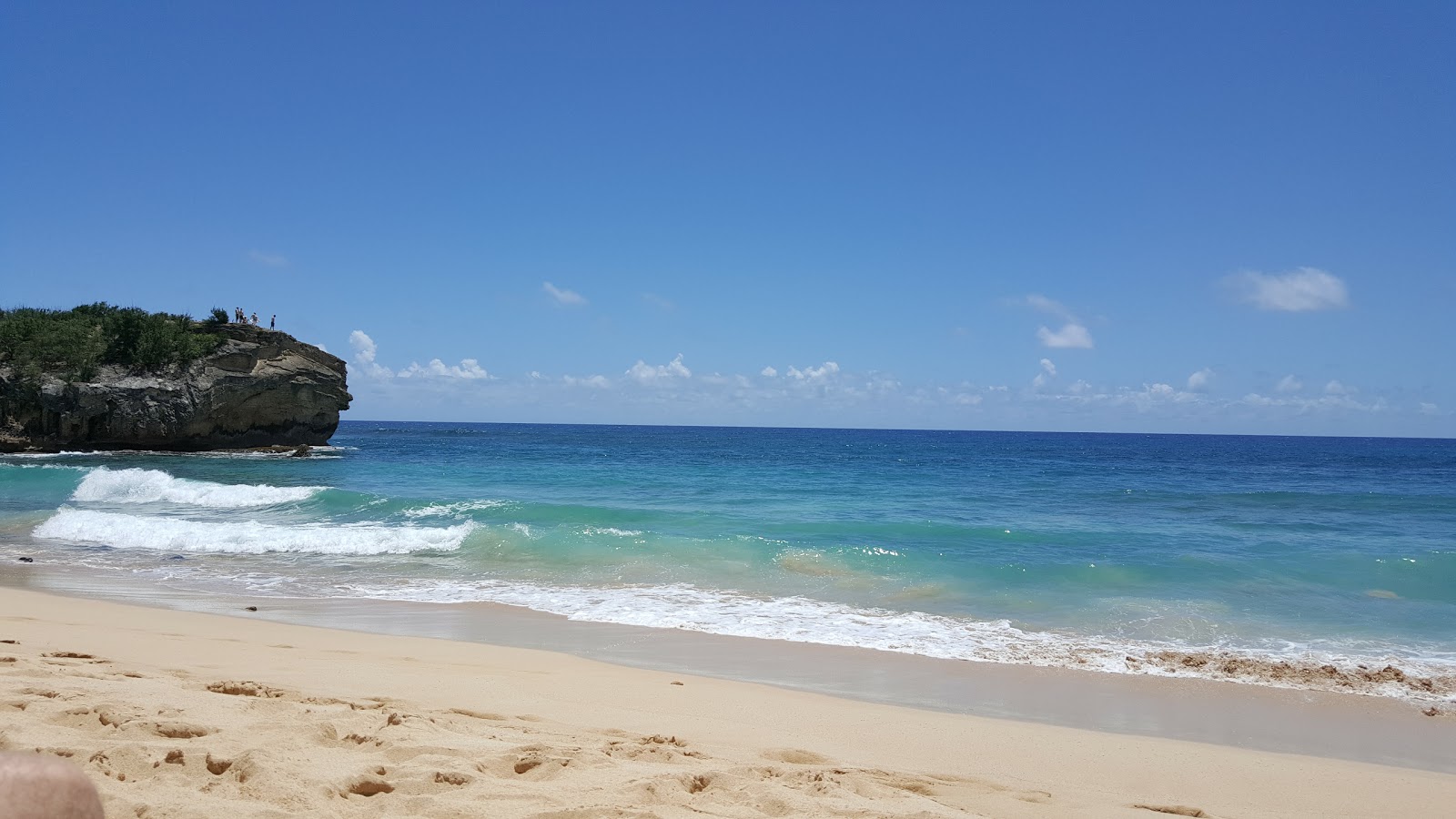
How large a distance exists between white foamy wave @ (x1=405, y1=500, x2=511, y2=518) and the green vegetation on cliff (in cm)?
2621

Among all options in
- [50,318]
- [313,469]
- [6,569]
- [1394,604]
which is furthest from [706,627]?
[50,318]

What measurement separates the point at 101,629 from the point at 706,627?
19.7 feet

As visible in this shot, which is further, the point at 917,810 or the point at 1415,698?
the point at 1415,698

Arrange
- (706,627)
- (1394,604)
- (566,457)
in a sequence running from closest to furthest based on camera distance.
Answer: (706,627), (1394,604), (566,457)

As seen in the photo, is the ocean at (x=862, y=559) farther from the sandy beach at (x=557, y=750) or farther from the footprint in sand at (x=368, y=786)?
the footprint in sand at (x=368, y=786)

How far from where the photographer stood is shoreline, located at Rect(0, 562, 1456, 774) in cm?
626

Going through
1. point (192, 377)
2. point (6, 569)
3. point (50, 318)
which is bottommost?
point (6, 569)

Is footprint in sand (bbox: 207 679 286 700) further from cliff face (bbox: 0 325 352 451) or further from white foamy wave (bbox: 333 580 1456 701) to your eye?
cliff face (bbox: 0 325 352 451)

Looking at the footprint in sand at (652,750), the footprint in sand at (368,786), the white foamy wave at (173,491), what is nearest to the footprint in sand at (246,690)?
the footprint in sand at (368,786)

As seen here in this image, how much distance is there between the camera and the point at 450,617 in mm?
9719

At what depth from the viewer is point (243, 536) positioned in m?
15.7

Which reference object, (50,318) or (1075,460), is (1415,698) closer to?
(1075,460)

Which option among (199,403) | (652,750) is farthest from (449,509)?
(199,403)

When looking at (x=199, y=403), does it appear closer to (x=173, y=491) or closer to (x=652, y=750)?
(x=173, y=491)
